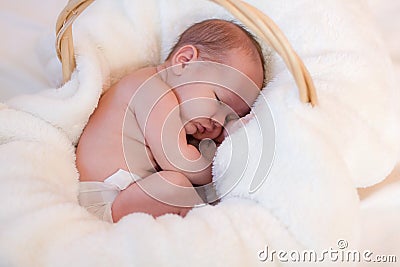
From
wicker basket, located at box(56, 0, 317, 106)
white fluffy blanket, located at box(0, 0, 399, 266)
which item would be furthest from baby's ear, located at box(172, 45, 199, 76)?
wicker basket, located at box(56, 0, 317, 106)

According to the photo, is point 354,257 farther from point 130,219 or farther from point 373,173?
point 130,219

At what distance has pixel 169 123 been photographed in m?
0.91

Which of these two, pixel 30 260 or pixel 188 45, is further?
pixel 188 45

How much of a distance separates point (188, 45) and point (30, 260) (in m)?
0.46

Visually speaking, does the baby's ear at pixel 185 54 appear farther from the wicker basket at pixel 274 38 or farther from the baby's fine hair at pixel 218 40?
the wicker basket at pixel 274 38

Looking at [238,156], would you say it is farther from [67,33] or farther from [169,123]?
[67,33]

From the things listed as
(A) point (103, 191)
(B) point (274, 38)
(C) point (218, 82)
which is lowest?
(A) point (103, 191)

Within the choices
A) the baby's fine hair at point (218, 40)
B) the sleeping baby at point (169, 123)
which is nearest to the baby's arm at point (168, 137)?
the sleeping baby at point (169, 123)

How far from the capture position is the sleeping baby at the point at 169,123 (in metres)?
0.86

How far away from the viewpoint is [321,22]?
1.00 metres

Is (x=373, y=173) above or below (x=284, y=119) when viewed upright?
below

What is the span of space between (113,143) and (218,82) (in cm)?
20

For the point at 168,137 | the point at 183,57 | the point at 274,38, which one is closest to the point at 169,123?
the point at 168,137

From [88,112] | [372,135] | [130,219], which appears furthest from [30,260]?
[372,135]
